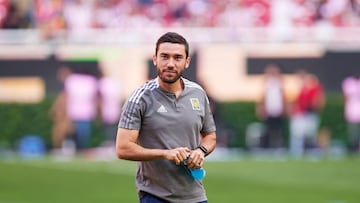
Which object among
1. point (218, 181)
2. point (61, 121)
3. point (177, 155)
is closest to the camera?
point (177, 155)

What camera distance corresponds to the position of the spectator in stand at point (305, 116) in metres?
27.1

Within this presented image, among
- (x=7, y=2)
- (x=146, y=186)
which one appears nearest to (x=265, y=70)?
(x=7, y=2)

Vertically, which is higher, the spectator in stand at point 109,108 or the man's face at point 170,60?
the man's face at point 170,60

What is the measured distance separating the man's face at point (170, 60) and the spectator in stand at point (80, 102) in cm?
1928

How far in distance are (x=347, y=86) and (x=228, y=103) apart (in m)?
2.78

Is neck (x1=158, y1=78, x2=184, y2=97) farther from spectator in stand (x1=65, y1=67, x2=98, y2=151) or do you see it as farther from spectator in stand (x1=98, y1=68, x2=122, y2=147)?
spectator in stand (x1=98, y1=68, x2=122, y2=147)

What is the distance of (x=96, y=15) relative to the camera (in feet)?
102

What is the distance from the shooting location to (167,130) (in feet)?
27.0

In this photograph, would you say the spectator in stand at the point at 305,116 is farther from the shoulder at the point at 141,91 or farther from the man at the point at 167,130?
the shoulder at the point at 141,91

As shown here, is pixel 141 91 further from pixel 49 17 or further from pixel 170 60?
pixel 49 17

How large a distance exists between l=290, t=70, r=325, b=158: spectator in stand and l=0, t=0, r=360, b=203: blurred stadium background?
0.65 metres

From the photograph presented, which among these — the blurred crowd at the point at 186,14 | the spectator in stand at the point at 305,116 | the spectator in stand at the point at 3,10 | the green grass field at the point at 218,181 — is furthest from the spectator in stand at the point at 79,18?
the green grass field at the point at 218,181

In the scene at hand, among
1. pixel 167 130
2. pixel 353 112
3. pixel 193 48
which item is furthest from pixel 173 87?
pixel 193 48

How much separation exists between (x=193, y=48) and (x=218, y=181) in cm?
995
